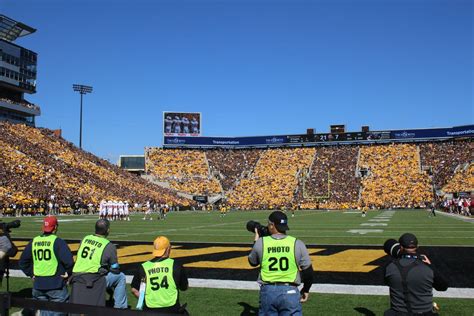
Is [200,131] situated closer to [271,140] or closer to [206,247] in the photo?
[271,140]

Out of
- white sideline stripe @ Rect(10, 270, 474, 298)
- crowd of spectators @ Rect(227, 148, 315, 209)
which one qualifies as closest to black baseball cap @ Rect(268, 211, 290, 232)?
white sideline stripe @ Rect(10, 270, 474, 298)

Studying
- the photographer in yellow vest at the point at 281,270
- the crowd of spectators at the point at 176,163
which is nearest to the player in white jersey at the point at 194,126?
the crowd of spectators at the point at 176,163

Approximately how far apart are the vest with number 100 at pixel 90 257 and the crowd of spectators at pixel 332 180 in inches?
2261

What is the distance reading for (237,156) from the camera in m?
81.2

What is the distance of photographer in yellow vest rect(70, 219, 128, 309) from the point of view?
568cm

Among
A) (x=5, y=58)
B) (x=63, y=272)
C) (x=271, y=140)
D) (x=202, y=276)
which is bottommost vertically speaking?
(x=202, y=276)

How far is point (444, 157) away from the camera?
219 ft

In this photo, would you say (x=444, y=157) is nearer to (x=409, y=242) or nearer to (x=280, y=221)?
(x=409, y=242)

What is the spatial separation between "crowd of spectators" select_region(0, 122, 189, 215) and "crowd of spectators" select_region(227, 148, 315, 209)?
9353 mm

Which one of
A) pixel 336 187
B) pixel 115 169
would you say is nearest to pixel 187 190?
pixel 115 169

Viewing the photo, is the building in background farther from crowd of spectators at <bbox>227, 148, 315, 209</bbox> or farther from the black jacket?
the black jacket

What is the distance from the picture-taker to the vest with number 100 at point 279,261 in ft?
16.5

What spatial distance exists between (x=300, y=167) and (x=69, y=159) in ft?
110

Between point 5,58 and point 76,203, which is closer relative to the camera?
point 76,203
